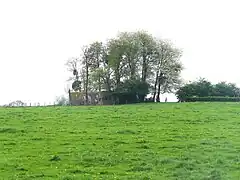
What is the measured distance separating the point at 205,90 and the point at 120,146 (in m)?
47.6

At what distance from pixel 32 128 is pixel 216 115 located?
14956mm

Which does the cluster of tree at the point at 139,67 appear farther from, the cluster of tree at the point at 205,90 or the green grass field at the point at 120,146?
the green grass field at the point at 120,146

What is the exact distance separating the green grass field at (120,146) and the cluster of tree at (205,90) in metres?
29.7

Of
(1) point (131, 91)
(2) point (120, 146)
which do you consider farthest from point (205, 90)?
(2) point (120, 146)

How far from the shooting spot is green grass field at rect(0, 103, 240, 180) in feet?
59.8

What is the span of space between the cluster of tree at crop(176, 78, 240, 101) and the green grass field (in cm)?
2966

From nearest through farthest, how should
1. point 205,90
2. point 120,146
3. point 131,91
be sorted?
point 120,146
point 131,91
point 205,90

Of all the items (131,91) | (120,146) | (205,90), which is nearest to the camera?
(120,146)

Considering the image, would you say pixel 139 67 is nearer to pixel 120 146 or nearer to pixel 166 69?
pixel 166 69

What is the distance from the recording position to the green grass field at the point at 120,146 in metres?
18.2

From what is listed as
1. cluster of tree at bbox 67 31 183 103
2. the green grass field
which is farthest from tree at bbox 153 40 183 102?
the green grass field

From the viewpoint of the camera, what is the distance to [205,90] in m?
70.2

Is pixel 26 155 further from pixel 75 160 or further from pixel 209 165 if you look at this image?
pixel 209 165

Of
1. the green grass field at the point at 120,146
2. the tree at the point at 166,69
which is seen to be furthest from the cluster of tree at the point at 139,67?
the green grass field at the point at 120,146
